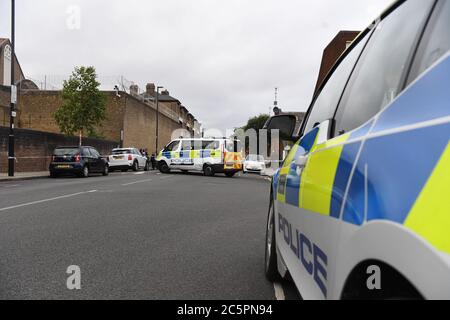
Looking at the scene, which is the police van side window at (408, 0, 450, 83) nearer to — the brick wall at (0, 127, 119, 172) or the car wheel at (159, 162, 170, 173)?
the brick wall at (0, 127, 119, 172)

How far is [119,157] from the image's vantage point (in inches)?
1102

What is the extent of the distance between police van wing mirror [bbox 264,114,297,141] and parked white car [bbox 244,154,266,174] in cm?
2595

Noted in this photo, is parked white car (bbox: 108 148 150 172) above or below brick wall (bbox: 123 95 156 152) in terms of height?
below

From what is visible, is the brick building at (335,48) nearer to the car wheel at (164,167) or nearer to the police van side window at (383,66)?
the car wheel at (164,167)

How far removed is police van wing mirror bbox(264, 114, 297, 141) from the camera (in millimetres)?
3600

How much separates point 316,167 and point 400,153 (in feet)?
2.77

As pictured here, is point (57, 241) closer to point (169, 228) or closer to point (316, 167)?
point (169, 228)

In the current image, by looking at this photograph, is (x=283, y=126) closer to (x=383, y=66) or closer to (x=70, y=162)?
(x=383, y=66)

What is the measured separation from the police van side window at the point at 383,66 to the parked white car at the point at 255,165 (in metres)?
27.5

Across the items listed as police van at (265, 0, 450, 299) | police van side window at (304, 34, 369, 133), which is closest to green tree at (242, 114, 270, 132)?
police van side window at (304, 34, 369, 133)

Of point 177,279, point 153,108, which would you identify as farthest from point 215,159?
point 153,108

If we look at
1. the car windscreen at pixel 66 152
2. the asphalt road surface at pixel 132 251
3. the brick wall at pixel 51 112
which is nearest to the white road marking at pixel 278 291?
the asphalt road surface at pixel 132 251

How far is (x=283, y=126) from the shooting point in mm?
3625

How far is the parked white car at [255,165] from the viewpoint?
29.6 meters
